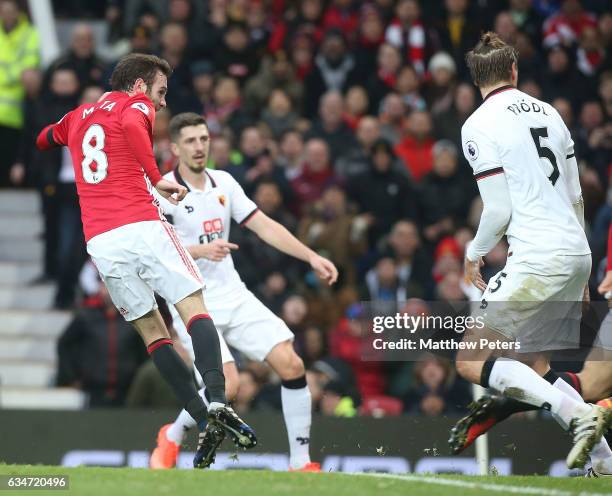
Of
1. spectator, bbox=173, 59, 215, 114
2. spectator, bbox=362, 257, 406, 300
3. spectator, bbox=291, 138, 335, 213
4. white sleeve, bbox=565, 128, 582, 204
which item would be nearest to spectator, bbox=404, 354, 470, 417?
spectator, bbox=362, 257, 406, 300

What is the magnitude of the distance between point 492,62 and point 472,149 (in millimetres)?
578

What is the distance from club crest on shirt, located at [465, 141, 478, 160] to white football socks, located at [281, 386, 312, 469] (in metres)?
2.47

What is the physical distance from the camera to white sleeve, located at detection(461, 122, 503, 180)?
26.1ft

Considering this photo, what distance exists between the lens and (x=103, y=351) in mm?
13422

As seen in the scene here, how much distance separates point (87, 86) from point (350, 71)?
313 cm

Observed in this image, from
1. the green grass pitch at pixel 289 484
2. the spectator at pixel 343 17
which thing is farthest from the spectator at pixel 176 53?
the green grass pitch at pixel 289 484

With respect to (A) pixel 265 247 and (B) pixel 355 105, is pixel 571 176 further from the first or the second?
(B) pixel 355 105

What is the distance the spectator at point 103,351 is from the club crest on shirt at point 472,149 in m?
6.15

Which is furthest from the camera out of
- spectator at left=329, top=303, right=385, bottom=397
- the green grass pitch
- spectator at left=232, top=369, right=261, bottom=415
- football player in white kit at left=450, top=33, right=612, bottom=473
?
spectator at left=329, top=303, right=385, bottom=397

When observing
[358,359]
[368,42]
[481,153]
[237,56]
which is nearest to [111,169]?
[481,153]

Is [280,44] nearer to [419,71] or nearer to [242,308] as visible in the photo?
[419,71]

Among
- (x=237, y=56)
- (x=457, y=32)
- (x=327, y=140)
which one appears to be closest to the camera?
(x=327, y=140)

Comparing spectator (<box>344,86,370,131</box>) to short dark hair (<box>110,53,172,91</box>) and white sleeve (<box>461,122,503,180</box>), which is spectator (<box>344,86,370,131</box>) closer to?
short dark hair (<box>110,53,172,91</box>)

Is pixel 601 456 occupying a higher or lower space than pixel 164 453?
higher
